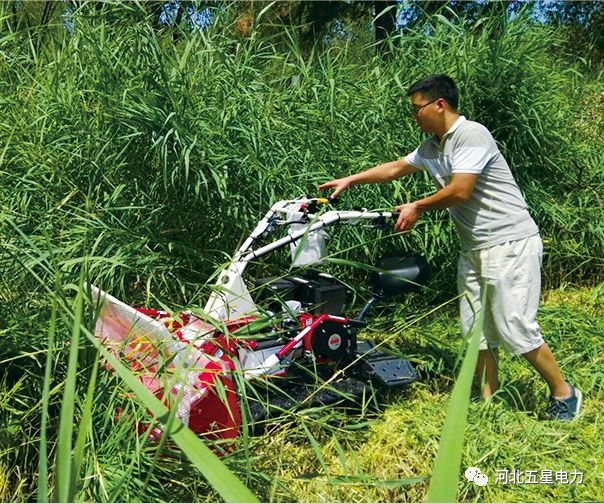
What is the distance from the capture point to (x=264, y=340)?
3.06 meters

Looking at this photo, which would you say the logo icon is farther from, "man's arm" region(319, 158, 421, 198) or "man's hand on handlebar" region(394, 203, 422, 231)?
"man's arm" region(319, 158, 421, 198)

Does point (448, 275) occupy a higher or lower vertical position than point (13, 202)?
lower

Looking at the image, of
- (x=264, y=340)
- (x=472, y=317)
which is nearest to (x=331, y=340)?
(x=264, y=340)

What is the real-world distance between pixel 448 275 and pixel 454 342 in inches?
28.7

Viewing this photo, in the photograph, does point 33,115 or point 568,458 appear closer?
point 568,458

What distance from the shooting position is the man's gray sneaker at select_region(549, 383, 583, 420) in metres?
3.05

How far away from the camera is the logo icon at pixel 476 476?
2.49 metres

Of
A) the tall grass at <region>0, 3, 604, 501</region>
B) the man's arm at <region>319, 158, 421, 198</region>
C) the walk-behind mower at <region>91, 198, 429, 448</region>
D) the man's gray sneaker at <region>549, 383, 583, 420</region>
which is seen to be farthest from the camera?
the man's arm at <region>319, 158, 421, 198</region>

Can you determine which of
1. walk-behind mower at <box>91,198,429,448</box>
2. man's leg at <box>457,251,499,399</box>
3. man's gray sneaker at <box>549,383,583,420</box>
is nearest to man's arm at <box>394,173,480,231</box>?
walk-behind mower at <box>91,198,429,448</box>

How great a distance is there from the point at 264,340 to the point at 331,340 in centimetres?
31

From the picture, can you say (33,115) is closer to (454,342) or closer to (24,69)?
(24,69)

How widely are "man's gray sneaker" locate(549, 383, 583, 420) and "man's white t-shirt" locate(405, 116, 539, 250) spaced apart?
0.75m

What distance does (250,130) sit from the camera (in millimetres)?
4004

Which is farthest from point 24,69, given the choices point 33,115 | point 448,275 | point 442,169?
point 448,275
